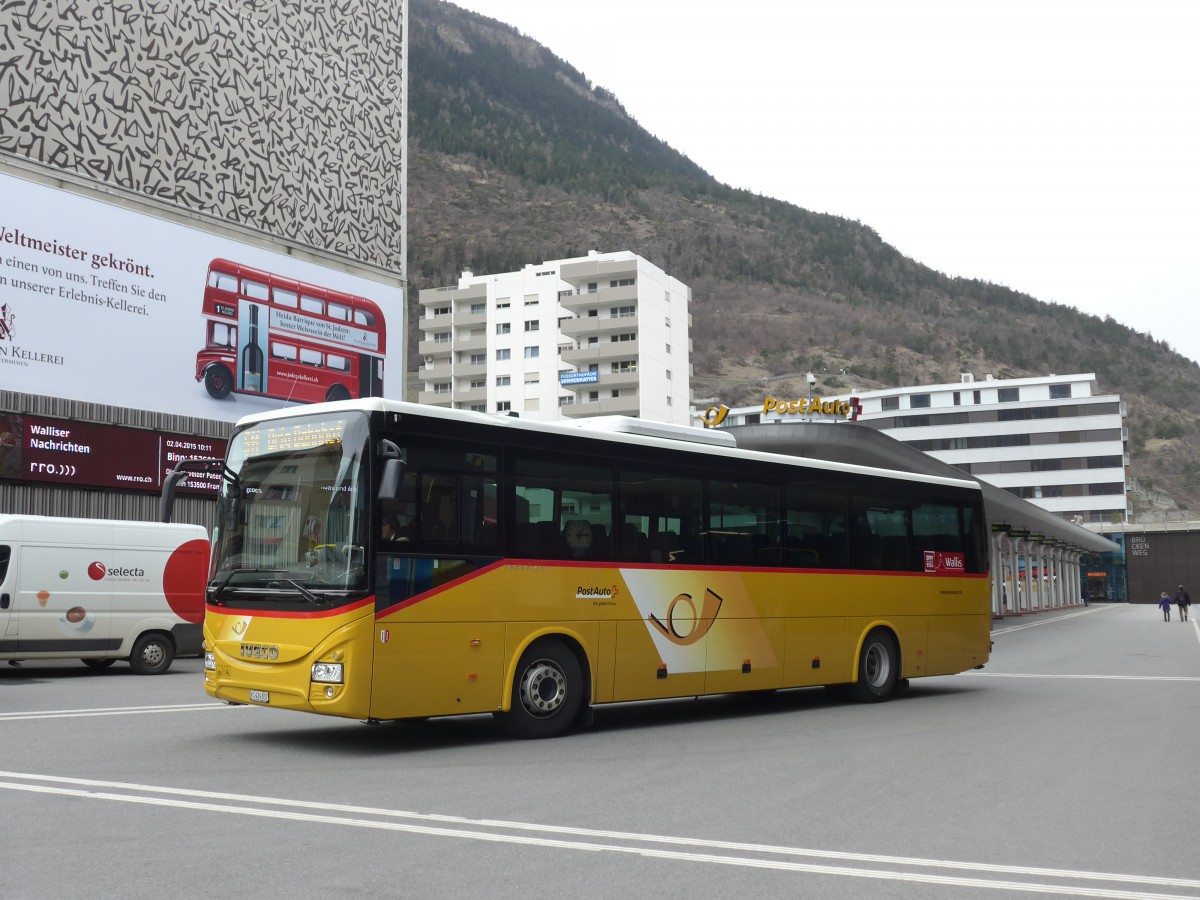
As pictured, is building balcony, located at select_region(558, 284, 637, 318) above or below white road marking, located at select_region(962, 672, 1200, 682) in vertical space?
above

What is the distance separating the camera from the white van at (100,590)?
19203mm

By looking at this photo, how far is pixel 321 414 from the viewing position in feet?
35.8

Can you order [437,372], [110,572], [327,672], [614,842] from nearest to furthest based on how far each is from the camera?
[614,842] < [327,672] < [110,572] < [437,372]

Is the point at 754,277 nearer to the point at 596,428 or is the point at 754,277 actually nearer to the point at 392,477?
the point at 596,428

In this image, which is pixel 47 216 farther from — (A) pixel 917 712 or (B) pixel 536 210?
(B) pixel 536 210

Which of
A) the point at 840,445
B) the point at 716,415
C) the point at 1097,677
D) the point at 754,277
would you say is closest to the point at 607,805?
the point at 1097,677

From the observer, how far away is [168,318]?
2917 centimetres

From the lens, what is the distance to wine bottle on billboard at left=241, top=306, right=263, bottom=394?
30812 mm

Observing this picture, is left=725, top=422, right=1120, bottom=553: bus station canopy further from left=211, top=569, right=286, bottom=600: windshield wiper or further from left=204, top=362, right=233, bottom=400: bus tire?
left=211, top=569, right=286, bottom=600: windshield wiper

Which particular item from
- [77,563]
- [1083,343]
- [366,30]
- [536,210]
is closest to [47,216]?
[77,563]

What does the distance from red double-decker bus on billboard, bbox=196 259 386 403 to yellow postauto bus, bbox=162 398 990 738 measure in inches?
754

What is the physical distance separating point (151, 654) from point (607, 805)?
15.2 metres

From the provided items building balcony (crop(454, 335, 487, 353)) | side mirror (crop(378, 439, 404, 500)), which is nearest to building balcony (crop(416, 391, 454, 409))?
building balcony (crop(454, 335, 487, 353))

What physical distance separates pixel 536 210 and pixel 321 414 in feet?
538
